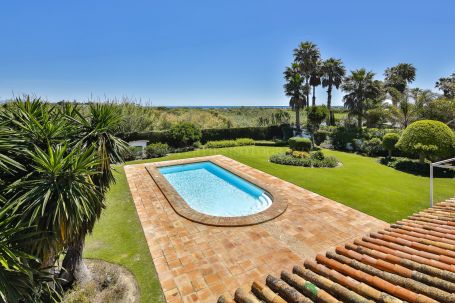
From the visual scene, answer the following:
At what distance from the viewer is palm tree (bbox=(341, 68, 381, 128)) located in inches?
1113

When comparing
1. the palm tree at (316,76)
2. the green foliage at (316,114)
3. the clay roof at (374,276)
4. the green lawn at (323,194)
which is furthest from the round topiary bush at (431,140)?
the palm tree at (316,76)

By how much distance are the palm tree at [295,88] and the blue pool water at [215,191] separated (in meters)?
17.0

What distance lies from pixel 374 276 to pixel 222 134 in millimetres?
27114

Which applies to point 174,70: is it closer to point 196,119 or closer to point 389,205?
point 196,119

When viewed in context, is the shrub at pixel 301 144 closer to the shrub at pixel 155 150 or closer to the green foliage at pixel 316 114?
the green foliage at pixel 316 114

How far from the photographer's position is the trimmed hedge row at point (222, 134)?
2405cm

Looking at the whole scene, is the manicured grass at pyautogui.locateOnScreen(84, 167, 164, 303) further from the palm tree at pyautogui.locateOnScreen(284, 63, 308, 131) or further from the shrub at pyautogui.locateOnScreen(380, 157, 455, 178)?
the palm tree at pyautogui.locateOnScreen(284, 63, 308, 131)

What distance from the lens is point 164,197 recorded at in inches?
467

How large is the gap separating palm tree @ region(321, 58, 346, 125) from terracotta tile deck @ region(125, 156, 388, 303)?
89.6ft

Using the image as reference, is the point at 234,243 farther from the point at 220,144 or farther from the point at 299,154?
the point at 220,144

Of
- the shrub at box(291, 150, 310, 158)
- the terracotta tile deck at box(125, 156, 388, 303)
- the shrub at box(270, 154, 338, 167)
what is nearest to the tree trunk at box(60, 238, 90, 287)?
the terracotta tile deck at box(125, 156, 388, 303)

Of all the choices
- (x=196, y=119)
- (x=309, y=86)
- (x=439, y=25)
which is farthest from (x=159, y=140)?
(x=439, y=25)

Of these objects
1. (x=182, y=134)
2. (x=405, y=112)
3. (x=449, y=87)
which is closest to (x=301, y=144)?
(x=405, y=112)

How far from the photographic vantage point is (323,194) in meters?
11.9
